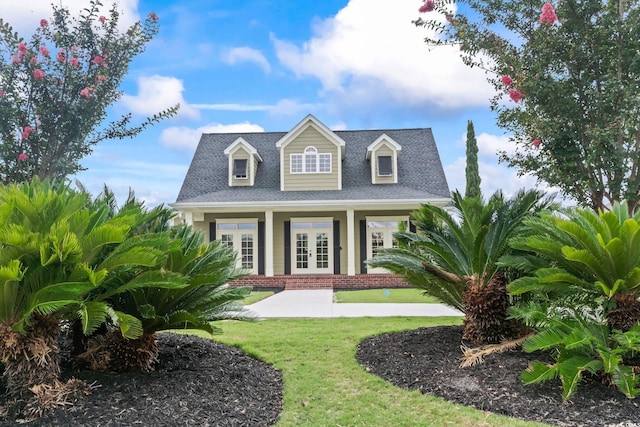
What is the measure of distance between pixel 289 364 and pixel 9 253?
3692 mm

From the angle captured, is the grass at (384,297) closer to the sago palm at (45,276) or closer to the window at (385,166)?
the window at (385,166)

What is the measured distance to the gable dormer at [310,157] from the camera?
815 inches

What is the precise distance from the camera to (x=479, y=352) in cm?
570

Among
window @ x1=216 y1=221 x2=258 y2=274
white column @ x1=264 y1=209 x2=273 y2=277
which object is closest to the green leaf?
white column @ x1=264 y1=209 x2=273 y2=277

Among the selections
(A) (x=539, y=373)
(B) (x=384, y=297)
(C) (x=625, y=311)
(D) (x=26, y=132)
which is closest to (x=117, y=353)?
(A) (x=539, y=373)

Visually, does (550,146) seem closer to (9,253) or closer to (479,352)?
(479,352)

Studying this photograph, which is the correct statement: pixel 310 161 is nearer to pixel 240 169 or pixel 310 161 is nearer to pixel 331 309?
pixel 240 169

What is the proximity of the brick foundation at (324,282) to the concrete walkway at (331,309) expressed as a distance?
3.87 meters

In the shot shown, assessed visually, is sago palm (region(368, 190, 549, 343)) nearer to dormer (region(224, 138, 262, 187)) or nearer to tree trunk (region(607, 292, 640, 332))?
tree trunk (region(607, 292, 640, 332))

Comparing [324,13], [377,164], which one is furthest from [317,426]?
[377,164]

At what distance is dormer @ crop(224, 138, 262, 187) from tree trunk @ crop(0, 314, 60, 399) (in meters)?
17.3

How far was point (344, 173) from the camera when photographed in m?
21.7

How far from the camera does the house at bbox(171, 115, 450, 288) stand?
1906 centimetres

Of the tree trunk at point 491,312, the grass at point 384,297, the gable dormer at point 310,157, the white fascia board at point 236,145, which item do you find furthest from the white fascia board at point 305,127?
the tree trunk at point 491,312
